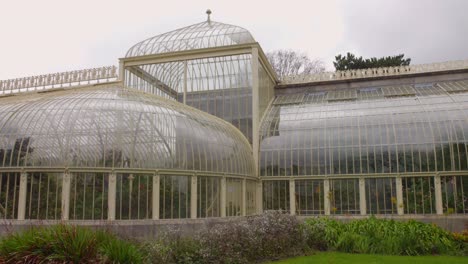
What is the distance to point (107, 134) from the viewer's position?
21.5 m

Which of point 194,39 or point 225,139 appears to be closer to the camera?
point 225,139

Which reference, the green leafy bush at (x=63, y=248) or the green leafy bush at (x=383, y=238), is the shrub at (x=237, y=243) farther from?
the green leafy bush at (x=63, y=248)

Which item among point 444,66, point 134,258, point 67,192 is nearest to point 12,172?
point 67,192

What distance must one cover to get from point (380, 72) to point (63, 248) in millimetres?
30448

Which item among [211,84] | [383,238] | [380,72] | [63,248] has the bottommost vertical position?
[383,238]

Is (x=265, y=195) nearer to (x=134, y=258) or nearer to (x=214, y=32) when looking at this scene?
(x=214, y=32)

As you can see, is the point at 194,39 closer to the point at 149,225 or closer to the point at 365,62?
the point at 149,225

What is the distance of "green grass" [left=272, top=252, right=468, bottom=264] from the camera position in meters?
15.6

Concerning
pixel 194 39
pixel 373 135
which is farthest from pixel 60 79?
pixel 373 135

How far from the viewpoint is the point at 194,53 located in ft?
106

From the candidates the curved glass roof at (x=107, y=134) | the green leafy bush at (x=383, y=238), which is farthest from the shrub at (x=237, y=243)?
the curved glass roof at (x=107, y=134)

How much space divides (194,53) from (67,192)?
15.2 metres

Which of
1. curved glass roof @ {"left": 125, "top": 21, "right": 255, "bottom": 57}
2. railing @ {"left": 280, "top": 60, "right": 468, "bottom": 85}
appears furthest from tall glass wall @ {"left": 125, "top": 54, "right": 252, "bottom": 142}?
railing @ {"left": 280, "top": 60, "right": 468, "bottom": 85}

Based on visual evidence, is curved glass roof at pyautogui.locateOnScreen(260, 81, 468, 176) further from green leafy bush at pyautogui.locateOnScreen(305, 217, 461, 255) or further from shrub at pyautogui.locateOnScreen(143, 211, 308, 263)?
shrub at pyautogui.locateOnScreen(143, 211, 308, 263)
